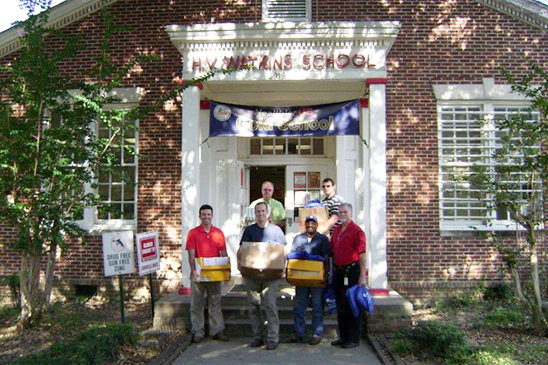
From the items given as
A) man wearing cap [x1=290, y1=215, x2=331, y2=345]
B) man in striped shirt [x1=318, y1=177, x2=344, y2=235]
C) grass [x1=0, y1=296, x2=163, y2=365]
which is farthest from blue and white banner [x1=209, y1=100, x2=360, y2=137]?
grass [x1=0, y1=296, x2=163, y2=365]

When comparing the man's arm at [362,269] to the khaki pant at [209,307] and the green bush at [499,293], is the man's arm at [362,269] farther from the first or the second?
the green bush at [499,293]

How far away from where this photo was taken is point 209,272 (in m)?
6.90

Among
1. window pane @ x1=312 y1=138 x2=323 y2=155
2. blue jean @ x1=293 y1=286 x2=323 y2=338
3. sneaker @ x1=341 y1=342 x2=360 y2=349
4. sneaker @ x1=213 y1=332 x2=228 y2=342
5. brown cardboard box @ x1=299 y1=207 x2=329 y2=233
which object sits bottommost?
sneaker @ x1=341 y1=342 x2=360 y2=349

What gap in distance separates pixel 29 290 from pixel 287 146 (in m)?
5.54

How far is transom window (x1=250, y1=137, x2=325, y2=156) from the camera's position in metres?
10.9

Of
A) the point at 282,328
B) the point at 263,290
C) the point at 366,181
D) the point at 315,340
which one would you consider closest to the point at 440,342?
the point at 315,340

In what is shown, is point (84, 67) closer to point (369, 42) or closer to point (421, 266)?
point (369, 42)

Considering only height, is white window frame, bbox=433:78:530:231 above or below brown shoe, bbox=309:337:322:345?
above

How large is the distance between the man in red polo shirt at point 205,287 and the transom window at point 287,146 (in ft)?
13.3

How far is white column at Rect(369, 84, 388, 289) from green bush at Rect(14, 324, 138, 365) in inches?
149

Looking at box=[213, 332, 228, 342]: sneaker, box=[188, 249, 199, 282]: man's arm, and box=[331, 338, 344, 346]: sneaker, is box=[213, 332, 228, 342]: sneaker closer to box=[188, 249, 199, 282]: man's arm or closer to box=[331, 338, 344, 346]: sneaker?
box=[188, 249, 199, 282]: man's arm

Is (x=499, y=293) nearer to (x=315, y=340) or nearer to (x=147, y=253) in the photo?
(x=315, y=340)

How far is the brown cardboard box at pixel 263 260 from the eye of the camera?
259 inches

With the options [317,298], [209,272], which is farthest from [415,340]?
[209,272]
